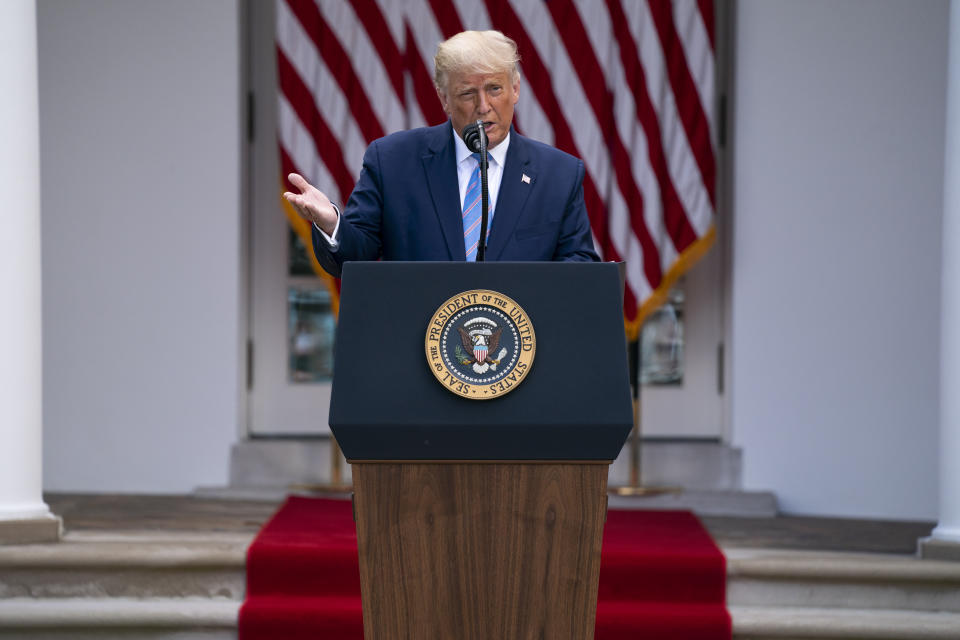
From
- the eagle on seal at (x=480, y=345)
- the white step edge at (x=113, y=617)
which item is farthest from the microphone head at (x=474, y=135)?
the white step edge at (x=113, y=617)

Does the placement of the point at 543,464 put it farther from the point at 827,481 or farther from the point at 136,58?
the point at 136,58

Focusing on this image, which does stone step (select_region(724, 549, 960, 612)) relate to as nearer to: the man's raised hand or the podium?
the podium

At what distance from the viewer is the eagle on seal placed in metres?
1.47

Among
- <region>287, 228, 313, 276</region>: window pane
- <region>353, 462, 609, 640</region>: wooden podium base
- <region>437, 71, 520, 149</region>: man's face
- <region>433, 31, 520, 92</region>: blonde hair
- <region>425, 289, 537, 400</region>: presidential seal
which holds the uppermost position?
<region>433, 31, 520, 92</region>: blonde hair

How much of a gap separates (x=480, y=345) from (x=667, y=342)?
351 centimetres

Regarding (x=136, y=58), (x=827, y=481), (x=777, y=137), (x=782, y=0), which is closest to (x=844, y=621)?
(x=827, y=481)

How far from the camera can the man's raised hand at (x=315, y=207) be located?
1615mm

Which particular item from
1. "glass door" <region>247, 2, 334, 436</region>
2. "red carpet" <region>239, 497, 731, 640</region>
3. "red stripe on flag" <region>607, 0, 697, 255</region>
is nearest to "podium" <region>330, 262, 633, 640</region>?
"red carpet" <region>239, 497, 731, 640</region>

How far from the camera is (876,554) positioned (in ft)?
11.4

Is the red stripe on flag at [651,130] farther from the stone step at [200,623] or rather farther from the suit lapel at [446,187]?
the suit lapel at [446,187]

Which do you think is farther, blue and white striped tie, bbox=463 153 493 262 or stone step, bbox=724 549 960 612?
stone step, bbox=724 549 960 612

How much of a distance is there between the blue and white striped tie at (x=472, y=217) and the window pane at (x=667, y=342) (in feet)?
10.2

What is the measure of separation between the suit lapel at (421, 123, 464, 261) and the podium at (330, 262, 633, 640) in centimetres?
34

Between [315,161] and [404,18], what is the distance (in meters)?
0.74
